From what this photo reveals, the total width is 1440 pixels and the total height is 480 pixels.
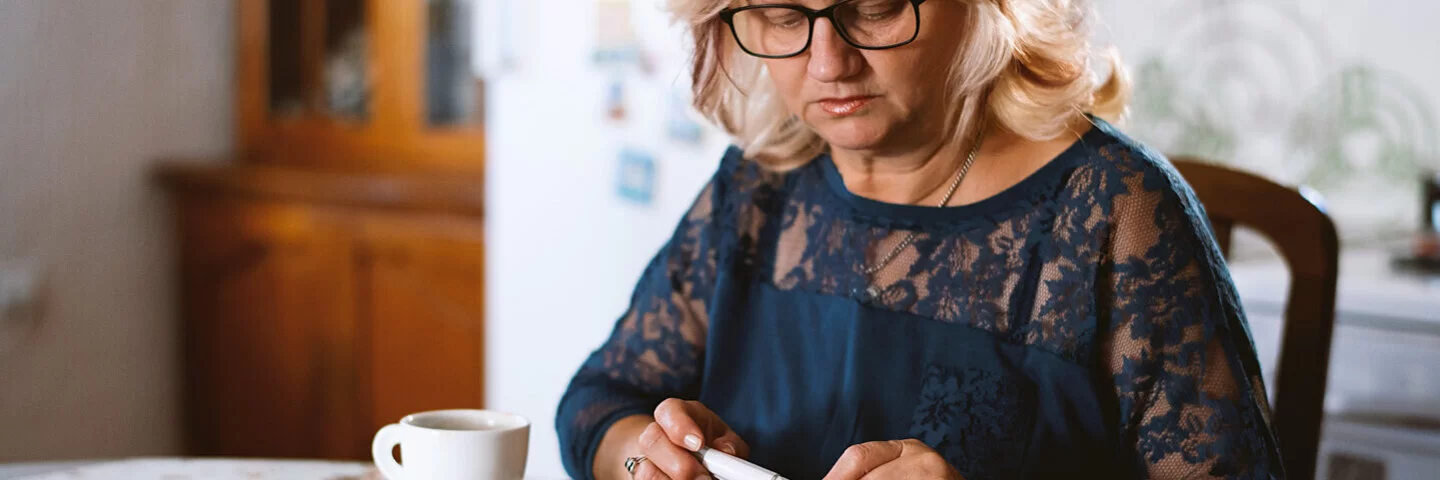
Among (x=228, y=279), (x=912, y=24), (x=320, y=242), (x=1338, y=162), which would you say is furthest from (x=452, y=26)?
(x=912, y=24)

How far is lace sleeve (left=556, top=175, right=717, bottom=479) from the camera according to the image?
3.94ft

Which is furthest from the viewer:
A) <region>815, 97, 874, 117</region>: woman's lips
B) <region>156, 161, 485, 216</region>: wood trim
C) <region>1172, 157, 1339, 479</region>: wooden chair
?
<region>156, 161, 485, 216</region>: wood trim

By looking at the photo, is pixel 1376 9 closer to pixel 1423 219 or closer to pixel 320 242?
pixel 1423 219

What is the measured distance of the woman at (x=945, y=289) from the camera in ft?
3.27

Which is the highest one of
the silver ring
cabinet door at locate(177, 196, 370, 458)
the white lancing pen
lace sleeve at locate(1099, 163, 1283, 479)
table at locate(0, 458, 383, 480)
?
lace sleeve at locate(1099, 163, 1283, 479)

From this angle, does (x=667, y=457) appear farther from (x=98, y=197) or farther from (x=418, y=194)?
(x=98, y=197)

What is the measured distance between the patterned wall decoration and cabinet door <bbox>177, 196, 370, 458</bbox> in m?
1.89

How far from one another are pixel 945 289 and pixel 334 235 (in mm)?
2174

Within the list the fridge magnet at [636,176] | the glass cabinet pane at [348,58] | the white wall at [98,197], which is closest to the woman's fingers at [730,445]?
the fridge magnet at [636,176]

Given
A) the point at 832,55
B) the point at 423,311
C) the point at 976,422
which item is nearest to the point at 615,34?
the point at 423,311

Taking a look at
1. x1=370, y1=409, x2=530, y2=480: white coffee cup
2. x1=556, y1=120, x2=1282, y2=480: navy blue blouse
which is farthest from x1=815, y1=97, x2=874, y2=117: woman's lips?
x1=370, y1=409, x2=530, y2=480: white coffee cup

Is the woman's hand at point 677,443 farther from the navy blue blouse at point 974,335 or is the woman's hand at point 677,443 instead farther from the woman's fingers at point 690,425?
the navy blue blouse at point 974,335

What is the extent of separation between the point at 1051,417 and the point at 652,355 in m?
0.39

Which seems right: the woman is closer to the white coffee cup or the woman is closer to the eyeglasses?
the eyeglasses
